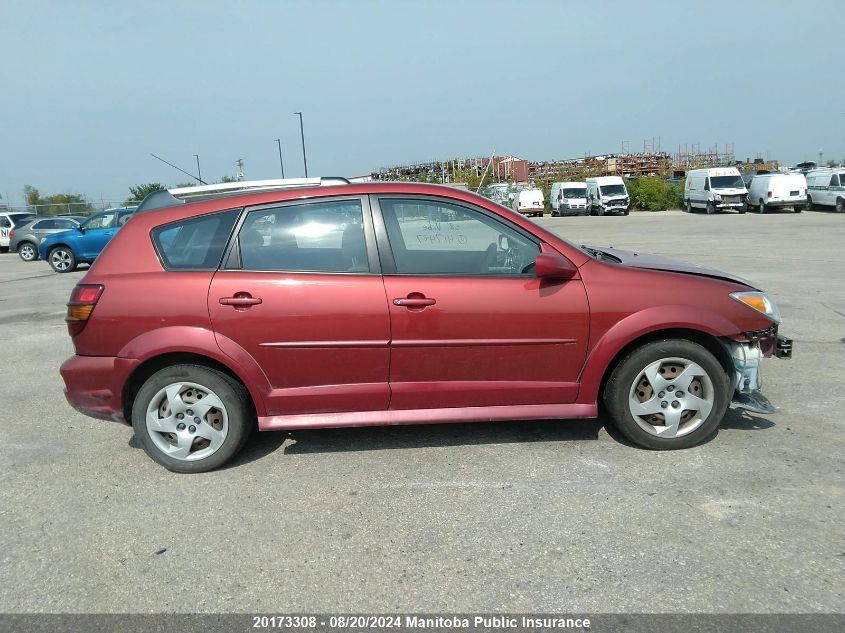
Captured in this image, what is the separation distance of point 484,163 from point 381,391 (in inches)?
1995

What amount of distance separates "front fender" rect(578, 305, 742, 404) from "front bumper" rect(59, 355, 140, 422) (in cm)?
273

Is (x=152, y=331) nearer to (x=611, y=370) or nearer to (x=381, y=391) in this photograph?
(x=381, y=391)

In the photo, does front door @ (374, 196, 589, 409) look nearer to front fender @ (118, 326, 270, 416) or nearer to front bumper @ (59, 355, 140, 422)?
front fender @ (118, 326, 270, 416)

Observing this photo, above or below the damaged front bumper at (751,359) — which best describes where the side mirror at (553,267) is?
above

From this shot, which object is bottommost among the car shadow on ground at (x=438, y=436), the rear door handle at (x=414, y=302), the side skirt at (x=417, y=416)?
the car shadow on ground at (x=438, y=436)

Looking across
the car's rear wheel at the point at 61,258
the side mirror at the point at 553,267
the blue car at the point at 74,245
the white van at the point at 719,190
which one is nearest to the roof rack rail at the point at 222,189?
the side mirror at the point at 553,267

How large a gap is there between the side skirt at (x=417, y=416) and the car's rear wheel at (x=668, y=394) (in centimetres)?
23

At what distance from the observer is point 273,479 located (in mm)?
3869

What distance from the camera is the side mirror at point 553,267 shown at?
3807 millimetres

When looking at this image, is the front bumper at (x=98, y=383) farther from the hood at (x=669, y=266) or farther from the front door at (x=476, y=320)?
the hood at (x=669, y=266)

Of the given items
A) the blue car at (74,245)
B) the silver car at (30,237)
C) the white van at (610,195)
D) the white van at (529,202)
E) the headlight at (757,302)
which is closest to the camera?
the headlight at (757,302)

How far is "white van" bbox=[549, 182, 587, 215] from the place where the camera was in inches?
1617

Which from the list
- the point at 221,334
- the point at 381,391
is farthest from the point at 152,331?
the point at 381,391

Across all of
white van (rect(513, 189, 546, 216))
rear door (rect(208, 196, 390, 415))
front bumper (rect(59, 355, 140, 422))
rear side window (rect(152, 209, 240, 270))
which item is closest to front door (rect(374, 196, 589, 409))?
rear door (rect(208, 196, 390, 415))
